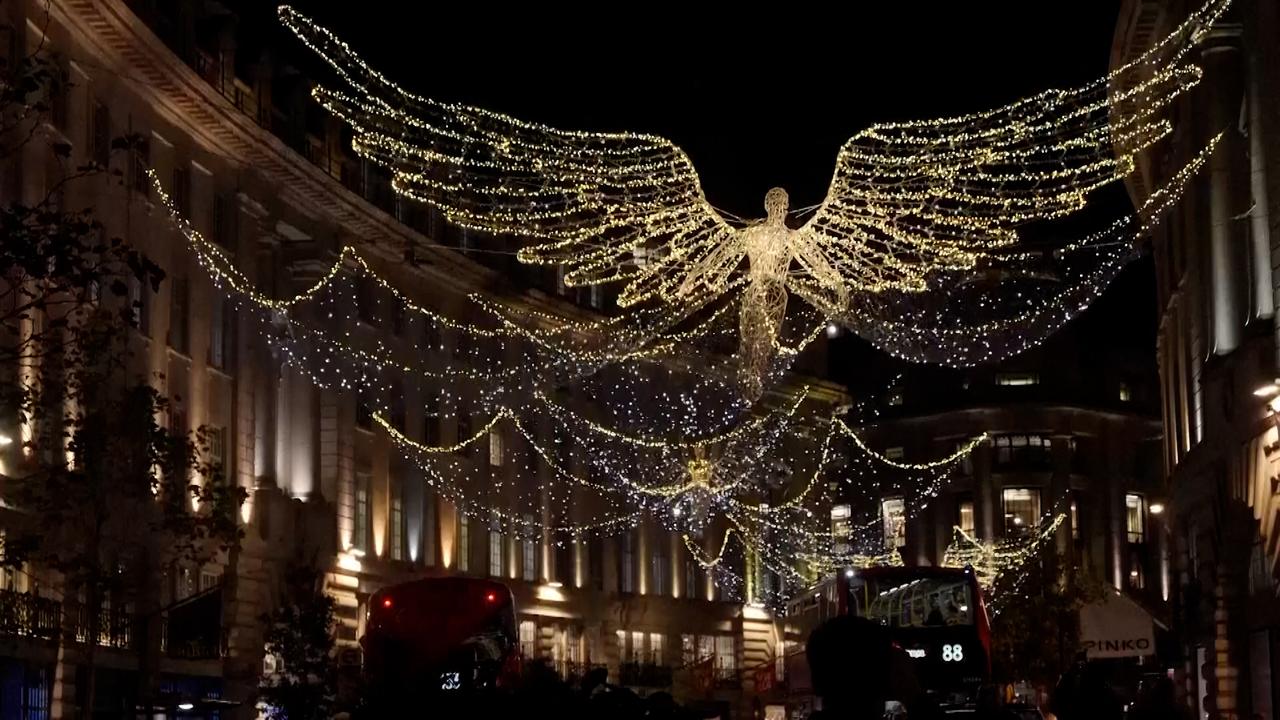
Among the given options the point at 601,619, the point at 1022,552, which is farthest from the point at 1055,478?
the point at 601,619

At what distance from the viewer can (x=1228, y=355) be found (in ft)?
121

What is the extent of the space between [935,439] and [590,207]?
86.7 m

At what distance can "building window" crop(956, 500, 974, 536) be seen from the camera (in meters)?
Result: 112

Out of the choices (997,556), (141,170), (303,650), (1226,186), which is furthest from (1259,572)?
(997,556)

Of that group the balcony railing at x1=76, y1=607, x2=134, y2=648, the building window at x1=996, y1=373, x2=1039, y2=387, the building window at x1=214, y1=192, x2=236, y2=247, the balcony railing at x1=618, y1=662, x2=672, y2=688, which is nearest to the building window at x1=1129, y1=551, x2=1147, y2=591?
the building window at x1=996, y1=373, x2=1039, y2=387

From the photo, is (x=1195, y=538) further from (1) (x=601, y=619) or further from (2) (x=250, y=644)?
(1) (x=601, y=619)

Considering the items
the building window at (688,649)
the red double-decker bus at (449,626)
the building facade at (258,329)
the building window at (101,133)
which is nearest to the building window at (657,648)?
the building window at (688,649)

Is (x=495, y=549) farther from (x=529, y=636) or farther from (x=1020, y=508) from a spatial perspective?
(x=1020, y=508)

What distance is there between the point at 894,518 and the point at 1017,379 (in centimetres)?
1035

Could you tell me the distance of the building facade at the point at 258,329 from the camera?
39500 millimetres

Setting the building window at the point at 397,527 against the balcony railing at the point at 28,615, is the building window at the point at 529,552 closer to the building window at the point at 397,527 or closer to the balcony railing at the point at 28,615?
the building window at the point at 397,527

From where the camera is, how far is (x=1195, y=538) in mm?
44875

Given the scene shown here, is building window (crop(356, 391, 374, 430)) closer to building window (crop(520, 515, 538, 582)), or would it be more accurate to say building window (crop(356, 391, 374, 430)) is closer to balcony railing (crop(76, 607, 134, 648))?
building window (crop(520, 515, 538, 582))

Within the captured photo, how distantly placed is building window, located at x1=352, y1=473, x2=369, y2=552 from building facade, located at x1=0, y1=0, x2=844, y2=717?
8 centimetres
